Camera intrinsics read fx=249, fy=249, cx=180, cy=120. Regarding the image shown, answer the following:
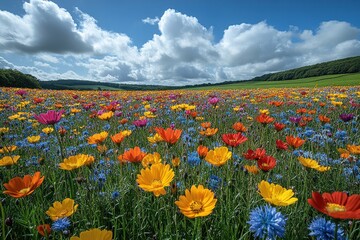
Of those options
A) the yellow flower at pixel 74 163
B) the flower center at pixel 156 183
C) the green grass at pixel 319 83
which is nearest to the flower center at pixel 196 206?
the flower center at pixel 156 183

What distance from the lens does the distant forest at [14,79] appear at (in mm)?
28044

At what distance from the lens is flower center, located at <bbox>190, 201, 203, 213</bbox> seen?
1214mm

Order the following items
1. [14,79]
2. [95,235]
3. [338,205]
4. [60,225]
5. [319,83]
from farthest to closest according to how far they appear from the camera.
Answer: [319,83] < [14,79] < [60,225] < [338,205] < [95,235]

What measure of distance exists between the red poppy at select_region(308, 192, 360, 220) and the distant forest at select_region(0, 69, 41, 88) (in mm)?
33619

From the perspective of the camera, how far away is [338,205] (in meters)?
1.14

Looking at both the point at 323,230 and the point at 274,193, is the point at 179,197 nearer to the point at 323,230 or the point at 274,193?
the point at 274,193

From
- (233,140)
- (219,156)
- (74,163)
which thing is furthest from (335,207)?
(74,163)

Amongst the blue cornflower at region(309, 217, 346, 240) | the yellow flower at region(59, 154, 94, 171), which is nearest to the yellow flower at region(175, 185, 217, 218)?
the blue cornflower at region(309, 217, 346, 240)

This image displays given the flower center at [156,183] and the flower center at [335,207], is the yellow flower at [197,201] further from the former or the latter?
the flower center at [335,207]

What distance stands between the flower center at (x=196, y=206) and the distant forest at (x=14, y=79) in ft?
109

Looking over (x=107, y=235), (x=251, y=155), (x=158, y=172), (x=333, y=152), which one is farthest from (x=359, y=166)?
(x=107, y=235)

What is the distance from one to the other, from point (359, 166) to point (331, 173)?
0.32 meters

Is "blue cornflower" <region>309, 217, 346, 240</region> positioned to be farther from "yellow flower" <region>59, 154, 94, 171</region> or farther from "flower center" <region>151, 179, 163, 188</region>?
"yellow flower" <region>59, 154, 94, 171</region>

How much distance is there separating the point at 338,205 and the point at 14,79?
35602 mm
